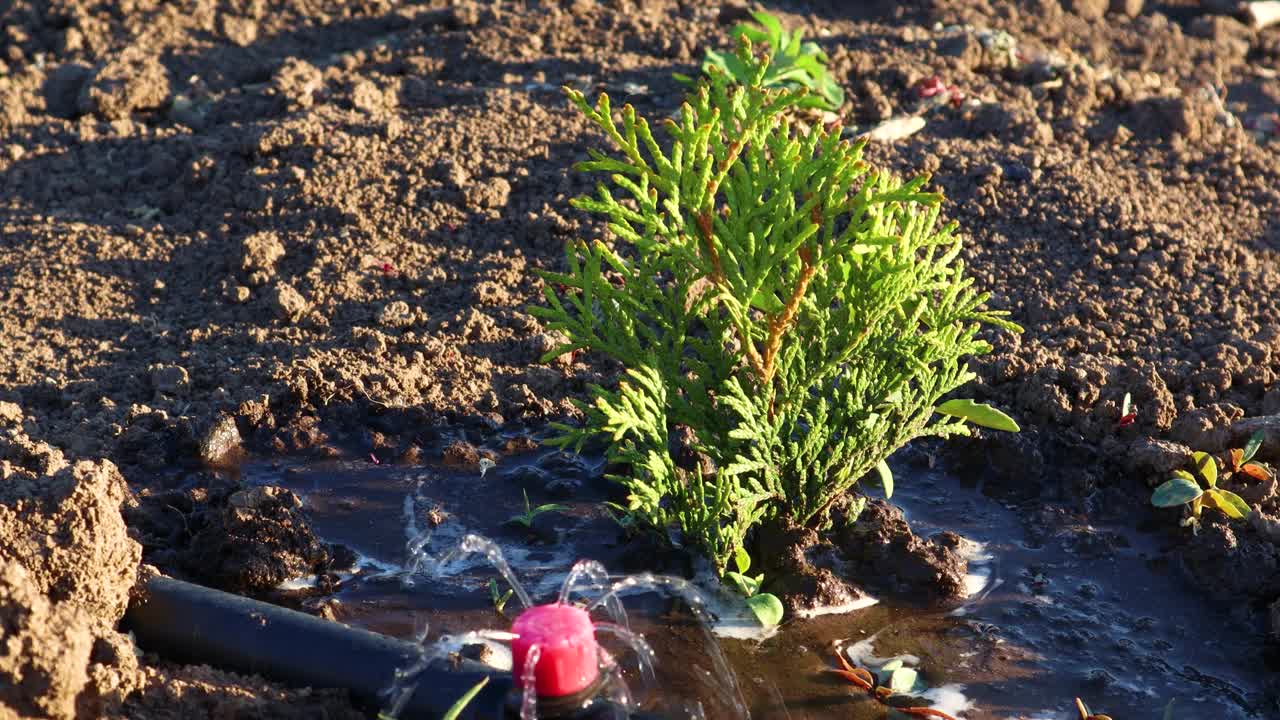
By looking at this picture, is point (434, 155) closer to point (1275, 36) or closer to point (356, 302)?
point (356, 302)

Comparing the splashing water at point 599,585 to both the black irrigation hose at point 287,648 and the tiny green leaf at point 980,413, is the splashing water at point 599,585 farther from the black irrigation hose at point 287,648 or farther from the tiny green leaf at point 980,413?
the tiny green leaf at point 980,413

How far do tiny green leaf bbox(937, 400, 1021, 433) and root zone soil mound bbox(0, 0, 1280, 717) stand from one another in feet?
1.92

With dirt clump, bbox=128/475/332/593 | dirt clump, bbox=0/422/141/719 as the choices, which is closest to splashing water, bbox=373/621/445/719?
dirt clump, bbox=0/422/141/719

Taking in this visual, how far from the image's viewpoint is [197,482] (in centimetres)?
493

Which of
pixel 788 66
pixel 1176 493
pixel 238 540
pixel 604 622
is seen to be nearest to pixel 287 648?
pixel 238 540

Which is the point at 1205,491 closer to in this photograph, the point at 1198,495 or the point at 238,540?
the point at 1198,495

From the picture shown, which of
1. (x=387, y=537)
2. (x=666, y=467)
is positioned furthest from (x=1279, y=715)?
(x=387, y=537)

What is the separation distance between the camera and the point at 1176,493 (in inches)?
188

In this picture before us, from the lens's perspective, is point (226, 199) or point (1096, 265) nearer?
point (1096, 265)

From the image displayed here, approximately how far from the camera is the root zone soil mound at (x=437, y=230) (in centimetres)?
509

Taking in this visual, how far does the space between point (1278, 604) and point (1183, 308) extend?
208 centimetres

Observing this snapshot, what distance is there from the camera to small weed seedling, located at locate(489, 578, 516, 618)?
435 centimetres

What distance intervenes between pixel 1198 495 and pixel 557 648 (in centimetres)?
275

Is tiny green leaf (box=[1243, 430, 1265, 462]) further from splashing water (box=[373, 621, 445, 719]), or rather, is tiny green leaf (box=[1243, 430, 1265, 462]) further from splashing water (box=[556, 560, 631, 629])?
splashing water (box=[373, 621, 445, 719])
